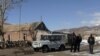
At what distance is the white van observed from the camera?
122ft

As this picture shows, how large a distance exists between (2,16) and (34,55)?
64.6 feet

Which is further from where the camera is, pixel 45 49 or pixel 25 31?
pixel 25 31

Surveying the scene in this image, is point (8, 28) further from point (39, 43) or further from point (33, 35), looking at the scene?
point (39, 43)

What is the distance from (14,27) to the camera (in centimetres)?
7194

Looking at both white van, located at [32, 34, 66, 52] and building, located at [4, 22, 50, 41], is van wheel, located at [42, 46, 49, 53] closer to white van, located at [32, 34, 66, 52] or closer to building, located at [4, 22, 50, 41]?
white van, located at [32, 34, 66, 52]

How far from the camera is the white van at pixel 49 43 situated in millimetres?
37278

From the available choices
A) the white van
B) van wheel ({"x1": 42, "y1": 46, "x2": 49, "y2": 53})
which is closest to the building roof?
the white van

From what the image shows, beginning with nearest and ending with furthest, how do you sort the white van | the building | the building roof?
the white van < the building < the building roof

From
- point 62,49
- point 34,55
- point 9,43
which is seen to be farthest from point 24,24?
point 34,55

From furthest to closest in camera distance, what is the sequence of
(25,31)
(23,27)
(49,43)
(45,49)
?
(23,27) < (25,31) < (49,43) < (45,49)

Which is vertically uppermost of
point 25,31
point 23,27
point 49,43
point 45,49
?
point 23,27

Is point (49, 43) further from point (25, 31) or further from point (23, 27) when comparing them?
point (23, 27)

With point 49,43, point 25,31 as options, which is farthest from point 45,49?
point 25,31

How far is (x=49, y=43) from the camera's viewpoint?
37.7 metres
